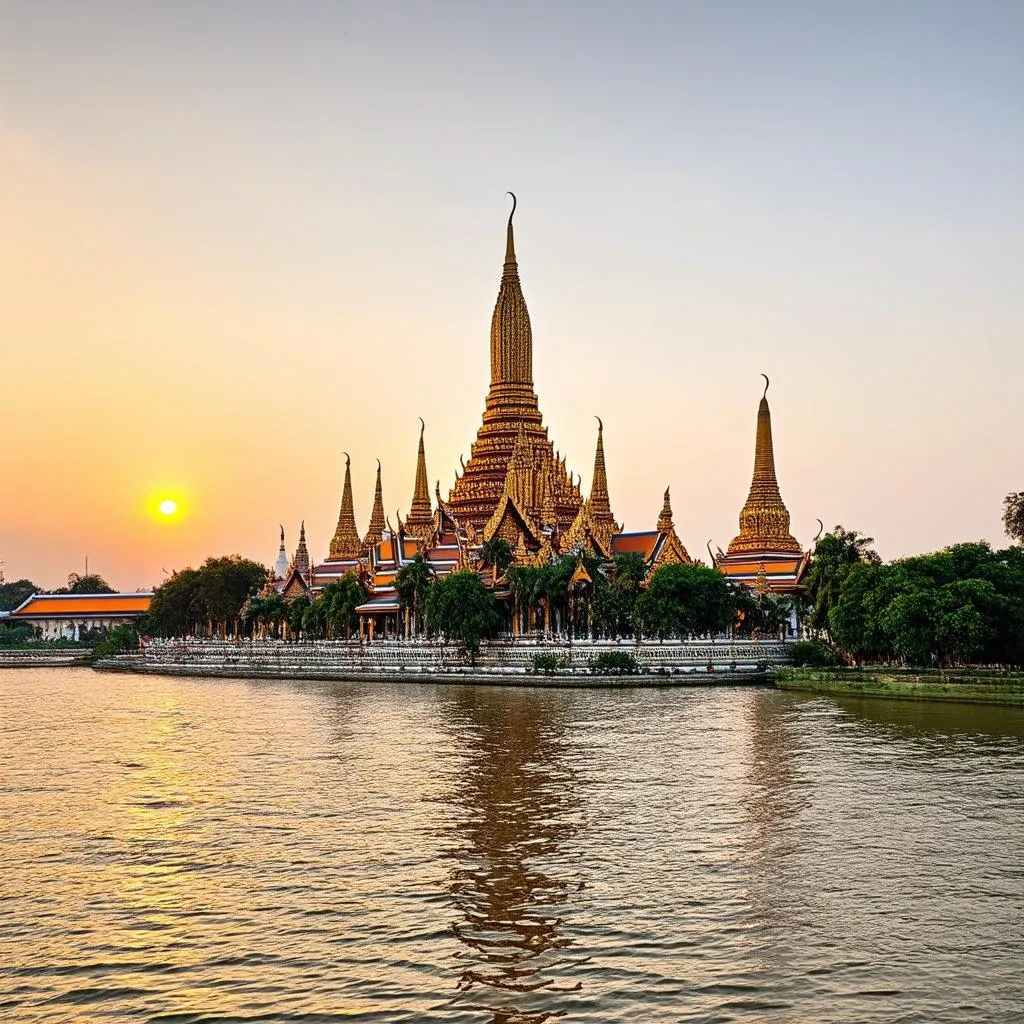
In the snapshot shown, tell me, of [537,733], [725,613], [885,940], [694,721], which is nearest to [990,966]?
[885,940]

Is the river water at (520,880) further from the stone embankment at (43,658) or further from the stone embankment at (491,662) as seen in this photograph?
the stone embankment at (43,658)

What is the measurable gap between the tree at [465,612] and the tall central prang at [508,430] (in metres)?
11.5

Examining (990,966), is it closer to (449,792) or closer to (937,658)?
(449,792)

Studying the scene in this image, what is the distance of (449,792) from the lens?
1862cm

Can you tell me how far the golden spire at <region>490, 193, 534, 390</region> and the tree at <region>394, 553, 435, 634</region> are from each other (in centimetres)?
1516

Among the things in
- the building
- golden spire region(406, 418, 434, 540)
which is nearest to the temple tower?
golden spire region(406, 418, 434, 540)

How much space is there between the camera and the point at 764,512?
61.8 metres

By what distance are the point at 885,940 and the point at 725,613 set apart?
36010mm

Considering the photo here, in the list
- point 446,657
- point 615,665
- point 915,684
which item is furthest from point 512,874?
point 446,657

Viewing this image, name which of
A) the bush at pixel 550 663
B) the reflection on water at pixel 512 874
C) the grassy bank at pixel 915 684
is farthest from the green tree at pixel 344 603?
the reflection on water at pixel 512 874

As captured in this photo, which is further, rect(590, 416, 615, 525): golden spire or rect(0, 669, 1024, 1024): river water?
rect(590, 416, 615, 525): golden spire

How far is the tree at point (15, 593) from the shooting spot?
126312 mm

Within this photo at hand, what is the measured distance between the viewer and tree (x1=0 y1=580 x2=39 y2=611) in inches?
4973

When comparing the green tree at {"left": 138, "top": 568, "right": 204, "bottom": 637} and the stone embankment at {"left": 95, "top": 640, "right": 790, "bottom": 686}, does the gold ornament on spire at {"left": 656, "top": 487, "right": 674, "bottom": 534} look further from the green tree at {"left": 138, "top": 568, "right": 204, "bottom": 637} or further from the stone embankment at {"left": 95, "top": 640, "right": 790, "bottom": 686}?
the green tree at {"left": 138, "top": 568, "right": 204, "bottom": 637}
